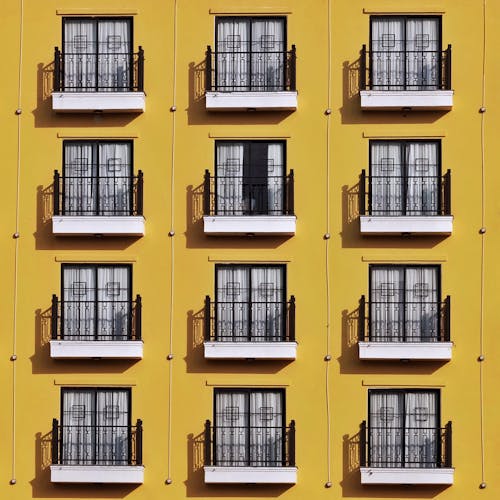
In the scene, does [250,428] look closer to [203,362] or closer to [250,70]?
[203,362]

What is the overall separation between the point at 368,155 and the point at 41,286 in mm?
8212

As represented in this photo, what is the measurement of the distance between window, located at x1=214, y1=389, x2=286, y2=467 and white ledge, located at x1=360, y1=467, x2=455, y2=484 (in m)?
2.13

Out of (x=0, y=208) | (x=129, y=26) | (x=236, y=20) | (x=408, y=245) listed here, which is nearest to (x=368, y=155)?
(x=408, y=245)

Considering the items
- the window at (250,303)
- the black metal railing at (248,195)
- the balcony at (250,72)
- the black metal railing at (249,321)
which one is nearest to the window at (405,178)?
the black metal railing at (248,195)

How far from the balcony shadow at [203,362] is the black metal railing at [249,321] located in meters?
0.27

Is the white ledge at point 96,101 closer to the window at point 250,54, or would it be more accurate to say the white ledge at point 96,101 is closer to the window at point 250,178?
the window at point 250,54

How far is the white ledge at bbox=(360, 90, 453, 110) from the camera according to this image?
1132 inches

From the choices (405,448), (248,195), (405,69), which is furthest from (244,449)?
(405,69)

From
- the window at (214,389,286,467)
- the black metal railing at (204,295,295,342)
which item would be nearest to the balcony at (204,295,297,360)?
the black metal railing at (204,295,295,342)

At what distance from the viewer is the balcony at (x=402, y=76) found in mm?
28812

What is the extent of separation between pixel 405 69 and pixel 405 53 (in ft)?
1.23

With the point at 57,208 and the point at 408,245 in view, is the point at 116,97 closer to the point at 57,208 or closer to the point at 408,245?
the point at 57,208

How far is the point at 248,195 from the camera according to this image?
2917cm

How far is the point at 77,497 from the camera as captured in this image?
94.0 feet
